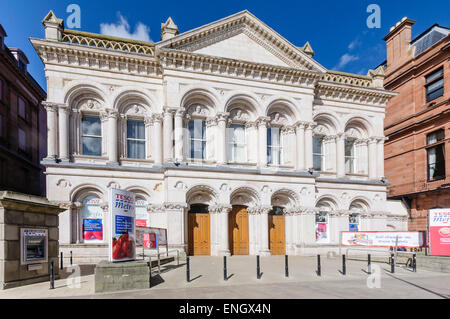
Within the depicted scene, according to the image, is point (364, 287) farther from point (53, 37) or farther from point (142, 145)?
point (53, 37)

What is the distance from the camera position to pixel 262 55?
73.0 feet

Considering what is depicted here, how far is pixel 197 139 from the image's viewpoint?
2119cm

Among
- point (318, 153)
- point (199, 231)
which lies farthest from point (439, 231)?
point (199, 231)

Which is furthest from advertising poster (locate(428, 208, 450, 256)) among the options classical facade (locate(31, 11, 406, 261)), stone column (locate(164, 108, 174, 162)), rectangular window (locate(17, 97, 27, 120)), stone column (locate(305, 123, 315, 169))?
rectangular window (locate(17, 97, 27, 120))

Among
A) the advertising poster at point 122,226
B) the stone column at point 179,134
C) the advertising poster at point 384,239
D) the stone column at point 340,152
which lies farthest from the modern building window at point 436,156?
the advertising poster at point 122,226

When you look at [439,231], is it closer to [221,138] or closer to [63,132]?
[221,138]

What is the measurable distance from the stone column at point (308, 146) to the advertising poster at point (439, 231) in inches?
350

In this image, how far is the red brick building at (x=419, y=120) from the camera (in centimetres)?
2536

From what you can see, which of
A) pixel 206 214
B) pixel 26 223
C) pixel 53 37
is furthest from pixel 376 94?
pixel 26 223

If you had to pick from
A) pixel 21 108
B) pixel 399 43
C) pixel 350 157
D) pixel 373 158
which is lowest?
pixel 373 158

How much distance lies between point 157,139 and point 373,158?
1635 cm

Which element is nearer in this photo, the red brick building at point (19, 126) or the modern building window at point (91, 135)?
the modern building window at point (91, 135)

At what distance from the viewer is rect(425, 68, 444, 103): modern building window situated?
25.8 metres

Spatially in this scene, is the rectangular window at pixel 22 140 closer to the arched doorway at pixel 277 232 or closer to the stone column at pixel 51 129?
the stone column at pixel 51 129
